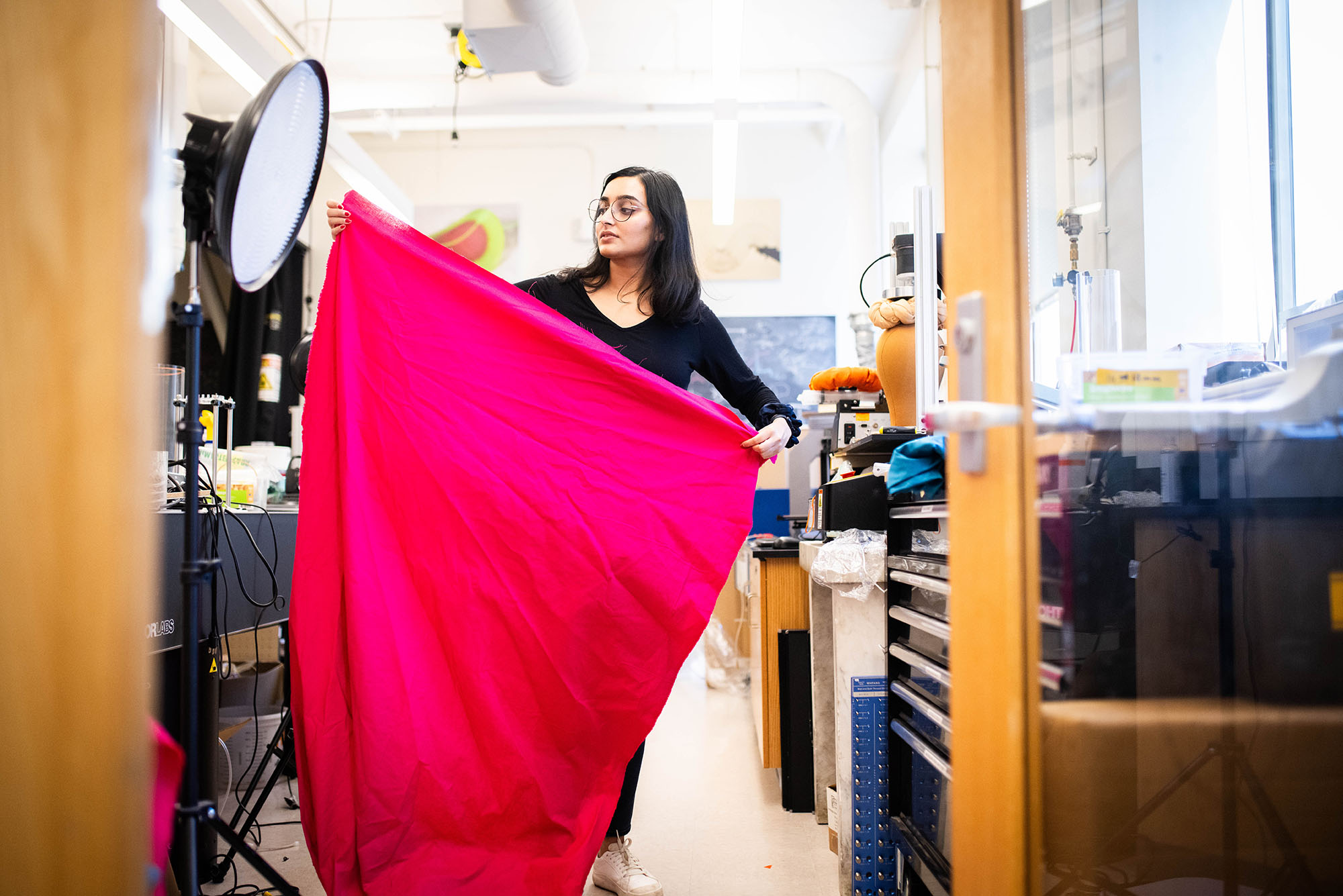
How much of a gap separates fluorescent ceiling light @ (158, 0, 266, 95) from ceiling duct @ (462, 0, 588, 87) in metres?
0.88

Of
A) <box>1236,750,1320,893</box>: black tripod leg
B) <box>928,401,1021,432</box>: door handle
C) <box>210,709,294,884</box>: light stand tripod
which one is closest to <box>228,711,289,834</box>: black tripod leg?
<box>210,709,294,884</box>: light stand tripod

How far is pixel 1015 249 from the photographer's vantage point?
86 cm

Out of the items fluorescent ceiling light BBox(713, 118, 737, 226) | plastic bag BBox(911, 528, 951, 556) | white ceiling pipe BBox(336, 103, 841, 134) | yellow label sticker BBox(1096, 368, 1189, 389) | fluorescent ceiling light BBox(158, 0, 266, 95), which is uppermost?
white ceiling pipe BBox(336, 103, 841, 134)

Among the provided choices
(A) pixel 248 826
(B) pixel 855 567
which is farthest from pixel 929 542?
(A) pixel 248 826

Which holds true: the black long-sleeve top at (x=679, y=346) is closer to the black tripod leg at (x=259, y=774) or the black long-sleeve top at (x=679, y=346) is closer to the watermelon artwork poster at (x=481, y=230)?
the black tripod leg at (x=259, y=774)

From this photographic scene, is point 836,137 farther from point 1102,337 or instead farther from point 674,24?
point 1102,337

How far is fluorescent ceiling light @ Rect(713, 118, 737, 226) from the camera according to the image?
13.3ft

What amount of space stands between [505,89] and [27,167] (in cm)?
480

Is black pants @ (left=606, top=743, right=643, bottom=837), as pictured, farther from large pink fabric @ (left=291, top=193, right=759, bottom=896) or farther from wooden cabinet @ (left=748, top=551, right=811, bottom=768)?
wooden cabinet @ (left=748, top=551, right=811, bottom=768)

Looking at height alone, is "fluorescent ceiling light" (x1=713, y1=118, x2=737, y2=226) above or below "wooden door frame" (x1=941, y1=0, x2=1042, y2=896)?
above

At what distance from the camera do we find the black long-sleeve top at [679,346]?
178 centimetres

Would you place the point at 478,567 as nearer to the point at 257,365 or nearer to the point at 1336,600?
the point at 1336,600

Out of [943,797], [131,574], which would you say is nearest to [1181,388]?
[943,797]

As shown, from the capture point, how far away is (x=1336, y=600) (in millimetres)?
969
